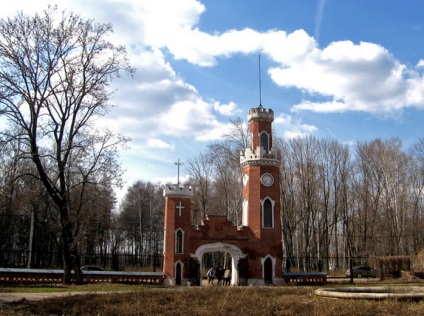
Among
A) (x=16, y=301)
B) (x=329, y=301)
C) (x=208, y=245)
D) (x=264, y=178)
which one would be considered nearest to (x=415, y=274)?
(x=264, y=178)

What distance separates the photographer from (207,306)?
13.5 metres

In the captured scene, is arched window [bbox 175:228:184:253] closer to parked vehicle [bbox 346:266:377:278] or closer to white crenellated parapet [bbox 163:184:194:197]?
white crenellated parapet [bbox 163:184:194:197]

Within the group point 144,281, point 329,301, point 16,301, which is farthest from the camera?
point 144,281

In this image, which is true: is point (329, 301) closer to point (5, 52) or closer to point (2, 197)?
point (2, 197)

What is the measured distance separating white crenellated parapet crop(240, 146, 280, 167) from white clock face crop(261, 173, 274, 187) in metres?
0.88

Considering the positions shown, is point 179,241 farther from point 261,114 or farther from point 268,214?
point 261,114

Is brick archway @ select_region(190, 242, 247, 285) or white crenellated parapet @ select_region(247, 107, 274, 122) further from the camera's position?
white crenellated parapet @ select_region(247, 107, 274, 122)

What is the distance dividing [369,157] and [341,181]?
3595 mm

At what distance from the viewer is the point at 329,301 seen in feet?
42.9

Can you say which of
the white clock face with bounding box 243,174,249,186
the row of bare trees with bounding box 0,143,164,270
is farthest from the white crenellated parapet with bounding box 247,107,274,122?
the row of bare trees with bounding box 0,143,164,270

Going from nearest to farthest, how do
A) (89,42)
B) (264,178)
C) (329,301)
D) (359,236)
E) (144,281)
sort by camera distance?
(329,301) < (89,42) < (144,281) < (264,178) < (359,236)

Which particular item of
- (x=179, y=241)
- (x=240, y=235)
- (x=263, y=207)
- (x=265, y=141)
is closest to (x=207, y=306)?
(x=179, y=241)

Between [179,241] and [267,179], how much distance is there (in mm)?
7169

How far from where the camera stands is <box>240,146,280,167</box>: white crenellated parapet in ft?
105
